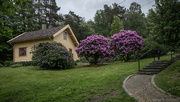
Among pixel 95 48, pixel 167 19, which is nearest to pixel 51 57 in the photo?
pixel 95 48

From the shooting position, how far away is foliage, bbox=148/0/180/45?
15262 mm

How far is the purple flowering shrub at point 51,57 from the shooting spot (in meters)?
10.3

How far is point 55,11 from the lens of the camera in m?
35.4

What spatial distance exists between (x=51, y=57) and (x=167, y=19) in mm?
15824

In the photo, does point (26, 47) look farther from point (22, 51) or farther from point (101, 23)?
point (101, 23)

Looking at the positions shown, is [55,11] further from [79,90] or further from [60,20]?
[79,90]

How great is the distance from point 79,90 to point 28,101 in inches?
68.6

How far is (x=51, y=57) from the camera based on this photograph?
10320mm

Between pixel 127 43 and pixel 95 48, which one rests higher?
pixel 127 43

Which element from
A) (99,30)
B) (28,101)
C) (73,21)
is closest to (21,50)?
(28,101)

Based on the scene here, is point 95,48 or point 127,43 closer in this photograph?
point 127,43

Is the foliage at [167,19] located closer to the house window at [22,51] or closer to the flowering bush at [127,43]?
the flowering bush at [127,43]

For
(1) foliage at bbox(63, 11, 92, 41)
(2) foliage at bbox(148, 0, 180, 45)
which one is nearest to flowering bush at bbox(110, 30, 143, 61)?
(2) foliage at bbox(148, 0, 180, 45)

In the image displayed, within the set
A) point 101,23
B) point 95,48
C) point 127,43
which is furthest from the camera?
point 101,23
